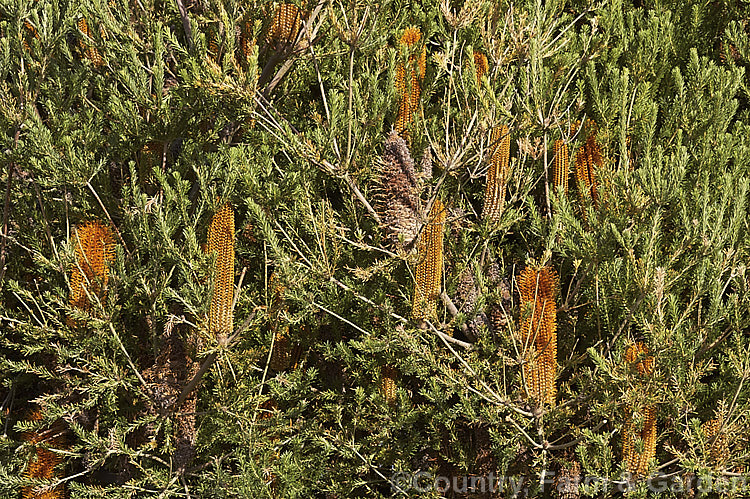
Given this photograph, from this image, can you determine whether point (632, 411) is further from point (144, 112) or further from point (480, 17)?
point (144, 112)

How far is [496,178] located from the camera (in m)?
3.38

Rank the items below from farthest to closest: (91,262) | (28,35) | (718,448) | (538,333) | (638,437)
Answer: (28,35) < (91,262) < (538,333) < (638,437) < (718,448)

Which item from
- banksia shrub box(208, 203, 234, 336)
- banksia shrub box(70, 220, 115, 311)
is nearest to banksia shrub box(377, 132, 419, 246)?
banksia shrub box(208, 203, 234, 336)

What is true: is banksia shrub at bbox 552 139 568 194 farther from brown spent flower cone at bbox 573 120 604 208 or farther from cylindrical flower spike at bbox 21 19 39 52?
cylindrical flower spike at bbox 21 19 39 52

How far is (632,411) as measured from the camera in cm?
305

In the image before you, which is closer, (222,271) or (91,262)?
(222,271)

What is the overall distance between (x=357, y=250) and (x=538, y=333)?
3.41ft

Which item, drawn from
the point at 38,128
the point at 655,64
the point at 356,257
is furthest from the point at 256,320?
the point at 655,64

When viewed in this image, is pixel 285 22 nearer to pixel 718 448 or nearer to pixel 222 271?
pixel 222 271

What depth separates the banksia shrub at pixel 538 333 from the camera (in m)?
3.14

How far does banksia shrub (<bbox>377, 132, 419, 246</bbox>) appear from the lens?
3.16 m

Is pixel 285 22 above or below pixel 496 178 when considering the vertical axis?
above

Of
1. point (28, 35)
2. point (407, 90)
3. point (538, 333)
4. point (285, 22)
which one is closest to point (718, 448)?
point (538, 333)

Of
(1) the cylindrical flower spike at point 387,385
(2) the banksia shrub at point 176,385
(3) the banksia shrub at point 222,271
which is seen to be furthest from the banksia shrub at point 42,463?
(1) the cylindrical flower spike at point 387,385
